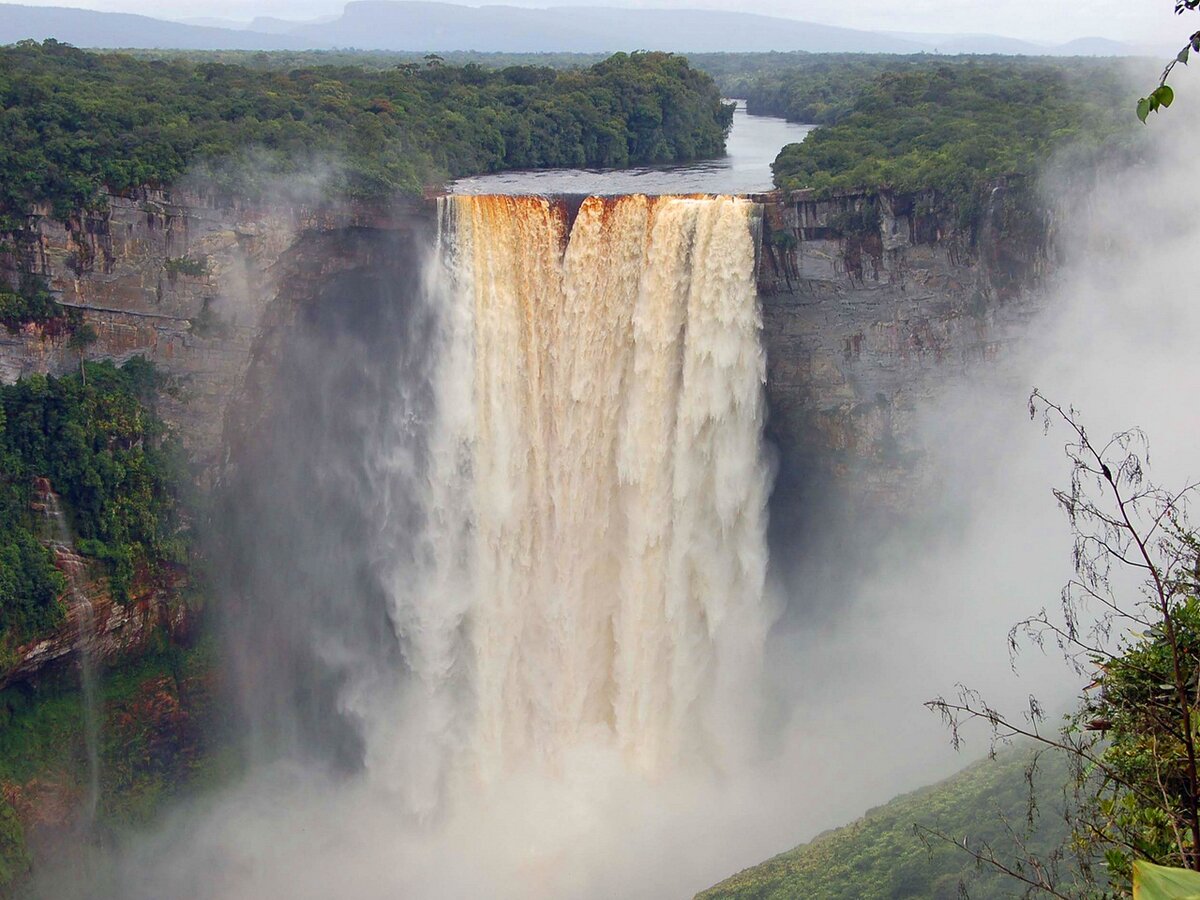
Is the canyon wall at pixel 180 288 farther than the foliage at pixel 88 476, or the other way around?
the canyon wall at pixel 180 288

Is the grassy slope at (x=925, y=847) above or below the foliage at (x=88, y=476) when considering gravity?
below

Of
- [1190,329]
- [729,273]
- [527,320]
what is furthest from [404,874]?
[1190,329]

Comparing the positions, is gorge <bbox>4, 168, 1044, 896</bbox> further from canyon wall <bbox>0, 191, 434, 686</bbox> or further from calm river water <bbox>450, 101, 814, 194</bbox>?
calm river water <bbox>450, 101, 814, 194</bbox>

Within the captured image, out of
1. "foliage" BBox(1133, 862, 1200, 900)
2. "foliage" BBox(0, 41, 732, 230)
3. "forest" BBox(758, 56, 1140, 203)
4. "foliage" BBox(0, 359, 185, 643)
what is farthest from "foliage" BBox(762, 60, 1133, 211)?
"foliage" BBox(1133, 862, 1200, 900)

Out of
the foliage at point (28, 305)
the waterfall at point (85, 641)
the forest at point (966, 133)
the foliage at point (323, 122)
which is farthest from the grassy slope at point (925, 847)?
the foliage at point (28, 305)

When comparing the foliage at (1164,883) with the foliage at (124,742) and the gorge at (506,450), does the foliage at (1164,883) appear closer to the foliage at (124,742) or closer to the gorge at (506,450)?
the gorge at (506,450)

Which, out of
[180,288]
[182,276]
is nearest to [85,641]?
[180,288]
